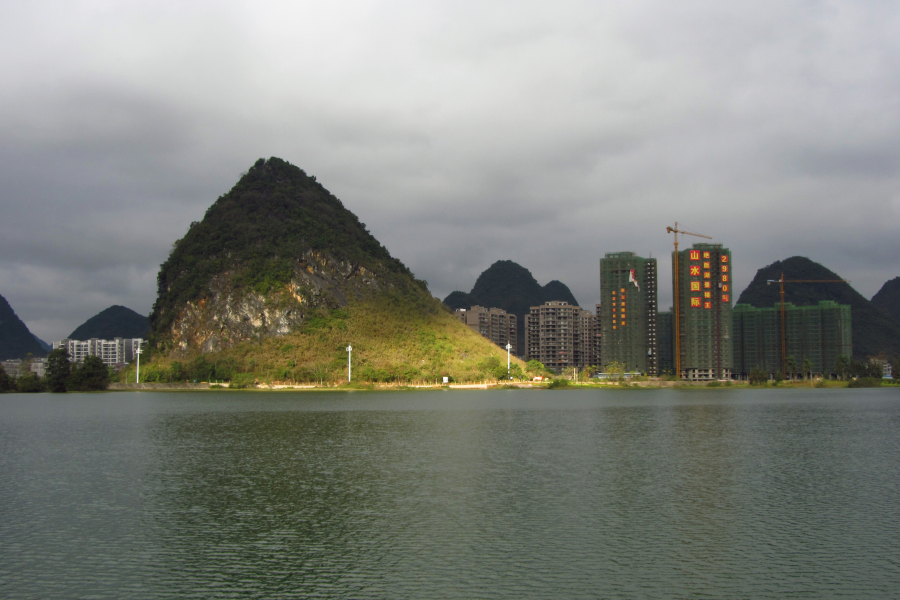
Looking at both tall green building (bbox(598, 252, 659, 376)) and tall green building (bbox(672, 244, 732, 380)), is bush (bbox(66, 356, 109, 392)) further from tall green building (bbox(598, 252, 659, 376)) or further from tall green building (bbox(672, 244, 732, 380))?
tall green building (bbox(672, 244, 732, 380))

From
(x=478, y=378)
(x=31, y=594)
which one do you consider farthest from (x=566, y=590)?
(x=478, y=378)

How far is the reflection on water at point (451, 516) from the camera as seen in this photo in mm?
16812

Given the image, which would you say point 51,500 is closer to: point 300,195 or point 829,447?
point 829,447

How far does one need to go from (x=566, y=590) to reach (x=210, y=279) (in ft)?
522

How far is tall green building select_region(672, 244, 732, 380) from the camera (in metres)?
178

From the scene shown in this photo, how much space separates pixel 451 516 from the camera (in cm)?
2323

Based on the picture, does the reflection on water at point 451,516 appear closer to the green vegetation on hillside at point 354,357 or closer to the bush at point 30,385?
the green vegetation on hillside at point 354,357

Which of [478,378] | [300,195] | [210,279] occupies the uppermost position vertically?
[300,195]

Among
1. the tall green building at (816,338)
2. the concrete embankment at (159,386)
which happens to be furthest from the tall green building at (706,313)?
the concrete embankment at (159,386)

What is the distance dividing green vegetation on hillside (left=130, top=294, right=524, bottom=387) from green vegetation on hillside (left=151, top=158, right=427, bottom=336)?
16406 millimetres

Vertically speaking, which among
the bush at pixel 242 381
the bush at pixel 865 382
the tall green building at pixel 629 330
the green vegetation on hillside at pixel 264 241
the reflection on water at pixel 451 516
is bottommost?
the bush at pixel 865 382

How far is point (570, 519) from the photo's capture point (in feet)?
74.2

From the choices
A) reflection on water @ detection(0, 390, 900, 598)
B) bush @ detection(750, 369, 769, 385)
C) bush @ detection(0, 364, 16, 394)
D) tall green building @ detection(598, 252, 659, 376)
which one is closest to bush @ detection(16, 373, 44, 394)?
bush @ detection(0, 364, 16, 394)

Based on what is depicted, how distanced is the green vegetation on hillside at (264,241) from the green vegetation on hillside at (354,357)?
16406 millimetres
